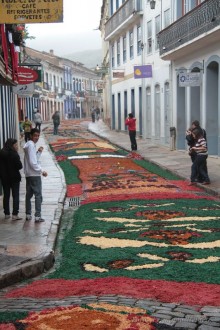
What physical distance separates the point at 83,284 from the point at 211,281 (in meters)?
1.40

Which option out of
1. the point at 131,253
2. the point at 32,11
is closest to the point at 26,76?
the point at 32,11

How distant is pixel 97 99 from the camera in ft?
374

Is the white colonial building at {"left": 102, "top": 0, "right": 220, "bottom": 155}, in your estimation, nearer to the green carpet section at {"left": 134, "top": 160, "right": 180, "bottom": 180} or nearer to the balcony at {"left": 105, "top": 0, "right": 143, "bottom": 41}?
the balcony at {"left": 105, "top": 0, "right": 143, "bottom": 41}

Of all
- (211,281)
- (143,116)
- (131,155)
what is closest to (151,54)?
(143,116)

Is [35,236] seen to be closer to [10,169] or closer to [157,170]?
[10,169]

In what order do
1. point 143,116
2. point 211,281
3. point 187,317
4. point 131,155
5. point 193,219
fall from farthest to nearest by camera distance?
point 143,116 < point 131,155 < point 193,219 < point 211,281 < point 187,317

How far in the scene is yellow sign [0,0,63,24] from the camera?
8.12 metres

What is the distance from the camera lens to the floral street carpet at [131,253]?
496 cm

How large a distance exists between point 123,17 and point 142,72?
887 cm

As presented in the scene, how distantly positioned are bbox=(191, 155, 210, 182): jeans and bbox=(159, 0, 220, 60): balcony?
19.1 ft

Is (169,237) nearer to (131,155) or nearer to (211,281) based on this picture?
(211,281)

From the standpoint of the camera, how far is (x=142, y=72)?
28453 millimetres

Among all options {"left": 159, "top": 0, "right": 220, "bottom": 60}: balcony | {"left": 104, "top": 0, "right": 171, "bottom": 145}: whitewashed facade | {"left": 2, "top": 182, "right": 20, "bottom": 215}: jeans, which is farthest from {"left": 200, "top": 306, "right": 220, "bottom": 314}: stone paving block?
{"left": 104, "top": 0, "right": 171, "bottom": 145}: whitewashed facade

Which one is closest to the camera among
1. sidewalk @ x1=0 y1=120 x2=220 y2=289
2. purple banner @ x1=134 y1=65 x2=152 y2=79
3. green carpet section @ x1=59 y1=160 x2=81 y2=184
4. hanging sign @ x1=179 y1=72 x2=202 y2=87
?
sidewalk @ x1=0 y1=120 x2=220 y2=289
